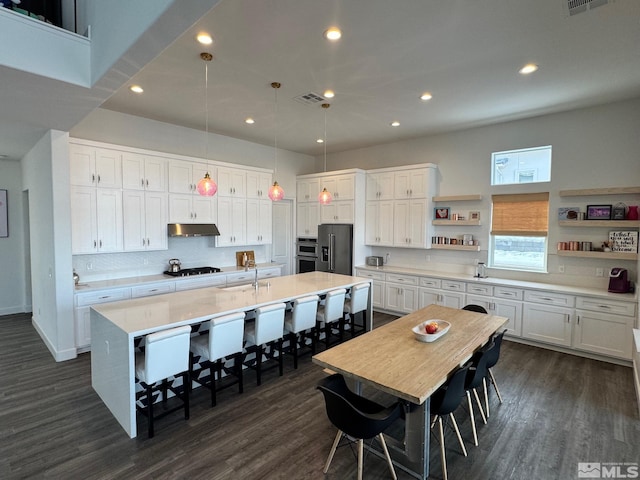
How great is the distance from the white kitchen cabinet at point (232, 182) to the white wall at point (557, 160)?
3.28 m

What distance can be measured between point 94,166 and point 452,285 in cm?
561

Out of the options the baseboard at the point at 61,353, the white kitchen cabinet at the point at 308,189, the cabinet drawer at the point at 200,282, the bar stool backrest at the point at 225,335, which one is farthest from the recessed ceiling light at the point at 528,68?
the baseboard at the point at 61,353

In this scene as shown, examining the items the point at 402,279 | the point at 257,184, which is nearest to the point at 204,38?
the point at 257,184

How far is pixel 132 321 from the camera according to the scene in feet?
9.04

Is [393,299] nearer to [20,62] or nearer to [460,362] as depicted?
[460,362]

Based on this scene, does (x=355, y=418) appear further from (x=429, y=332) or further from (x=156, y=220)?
(x=156, y=220)

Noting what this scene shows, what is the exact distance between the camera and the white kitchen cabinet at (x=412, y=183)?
230 inches

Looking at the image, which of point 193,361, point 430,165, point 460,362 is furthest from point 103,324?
point 430,165

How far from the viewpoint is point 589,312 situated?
417 centimetres

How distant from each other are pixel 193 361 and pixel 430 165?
16.0 ft

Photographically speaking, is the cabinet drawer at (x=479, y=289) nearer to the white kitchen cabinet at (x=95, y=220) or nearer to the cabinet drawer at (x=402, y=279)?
the cabinet drawer at (x=402, y=279)

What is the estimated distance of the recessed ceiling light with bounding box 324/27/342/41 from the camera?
104 inches

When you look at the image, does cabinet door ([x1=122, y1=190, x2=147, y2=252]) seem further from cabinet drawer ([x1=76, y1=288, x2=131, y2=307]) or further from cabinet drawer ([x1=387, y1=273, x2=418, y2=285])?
cabinet drawer ([x1=387, y1=273, x2=418, y2=285])

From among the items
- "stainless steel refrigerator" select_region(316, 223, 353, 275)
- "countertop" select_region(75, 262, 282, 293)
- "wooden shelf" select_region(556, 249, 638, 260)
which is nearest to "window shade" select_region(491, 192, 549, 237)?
"wooden shelf" select_region(556, 249, 638, 260)
